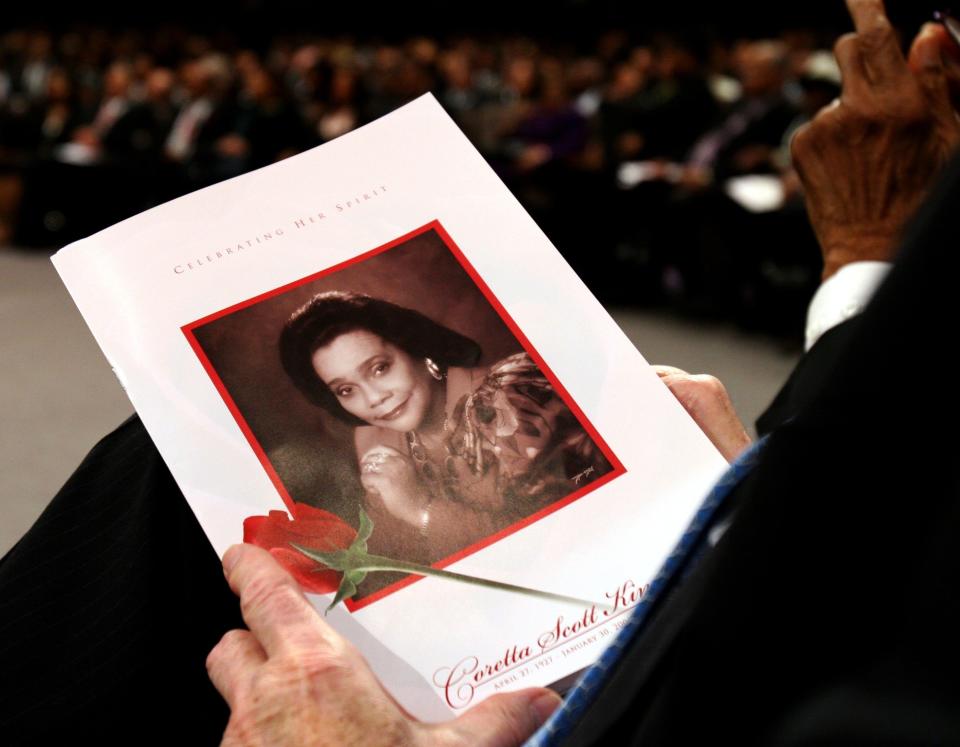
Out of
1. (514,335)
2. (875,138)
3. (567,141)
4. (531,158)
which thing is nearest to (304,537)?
(514,335)

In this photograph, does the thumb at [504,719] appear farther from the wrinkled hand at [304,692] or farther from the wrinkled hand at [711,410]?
the wrinkled hand at [711,410]

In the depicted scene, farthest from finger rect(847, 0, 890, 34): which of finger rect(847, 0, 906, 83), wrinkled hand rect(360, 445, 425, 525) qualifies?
wrinkled hand rect(360, 445, 425, 525)

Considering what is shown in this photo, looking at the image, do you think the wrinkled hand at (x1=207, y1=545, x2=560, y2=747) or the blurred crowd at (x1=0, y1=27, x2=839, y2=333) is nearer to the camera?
the wrinkled hand at (x1=207, y1=545, x2=560, y2=747)

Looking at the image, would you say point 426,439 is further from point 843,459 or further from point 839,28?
point 839,28

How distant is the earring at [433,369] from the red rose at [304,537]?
0.08 m

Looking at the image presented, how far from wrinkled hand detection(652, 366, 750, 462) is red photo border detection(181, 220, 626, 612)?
5cm

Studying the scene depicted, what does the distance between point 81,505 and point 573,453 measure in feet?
0.74

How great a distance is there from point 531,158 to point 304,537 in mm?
3289

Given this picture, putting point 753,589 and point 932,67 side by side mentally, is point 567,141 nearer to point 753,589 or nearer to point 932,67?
point 932,67

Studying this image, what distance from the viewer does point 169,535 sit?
441 millimetres

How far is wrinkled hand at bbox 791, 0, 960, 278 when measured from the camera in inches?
27.0

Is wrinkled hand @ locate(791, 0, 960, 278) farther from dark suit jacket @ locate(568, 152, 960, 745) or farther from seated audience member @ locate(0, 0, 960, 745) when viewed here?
dark suit jacket @ locate(568, 152, 960, 745)

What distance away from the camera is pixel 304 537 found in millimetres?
393

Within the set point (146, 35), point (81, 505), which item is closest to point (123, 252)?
point (81, 505)
